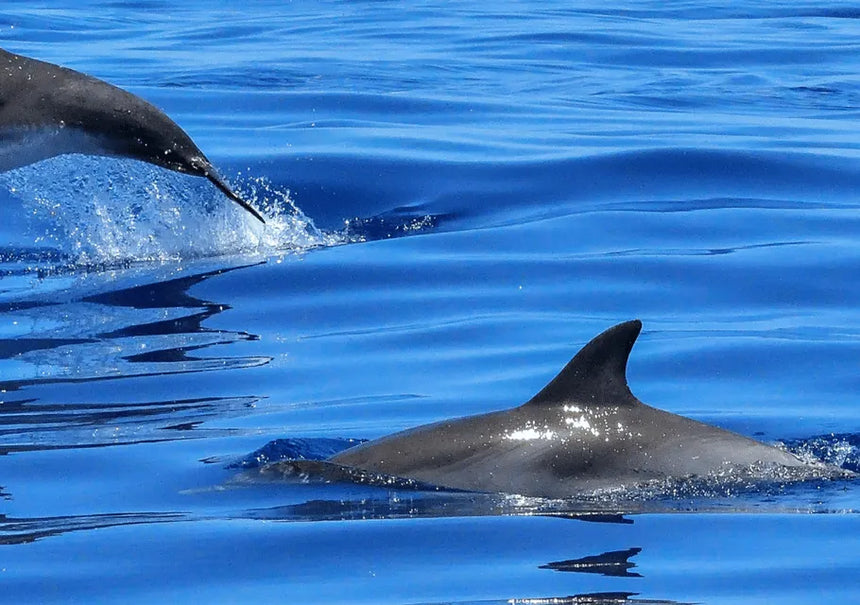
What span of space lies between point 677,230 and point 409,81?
9.15 meters

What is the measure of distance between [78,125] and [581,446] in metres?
5.47

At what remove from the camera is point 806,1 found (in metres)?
34.2

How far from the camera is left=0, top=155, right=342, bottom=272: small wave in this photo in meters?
12.7

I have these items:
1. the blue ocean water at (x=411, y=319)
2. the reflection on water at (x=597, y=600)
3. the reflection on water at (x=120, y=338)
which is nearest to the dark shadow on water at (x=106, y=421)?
the blue ocean water at (x=411, y=319)

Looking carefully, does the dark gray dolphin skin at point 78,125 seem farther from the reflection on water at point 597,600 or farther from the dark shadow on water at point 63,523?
the reflection on water at point 597,600

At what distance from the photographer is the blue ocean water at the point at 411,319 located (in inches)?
243

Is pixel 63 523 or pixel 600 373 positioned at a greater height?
pixel 600 373

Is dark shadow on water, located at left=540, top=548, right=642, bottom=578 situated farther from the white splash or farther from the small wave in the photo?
the small wave

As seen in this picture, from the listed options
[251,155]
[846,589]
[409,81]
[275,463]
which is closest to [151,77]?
[409,81]

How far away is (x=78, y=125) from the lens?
1120cm

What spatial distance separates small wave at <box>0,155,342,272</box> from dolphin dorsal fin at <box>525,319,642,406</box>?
5914 mm

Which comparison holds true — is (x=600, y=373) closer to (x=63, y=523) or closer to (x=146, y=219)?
(x=63, y=523)

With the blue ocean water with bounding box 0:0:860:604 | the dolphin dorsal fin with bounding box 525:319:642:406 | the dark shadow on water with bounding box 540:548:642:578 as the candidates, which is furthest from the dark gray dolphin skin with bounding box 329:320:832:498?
the dark shadow on water with bounding box 540:548:642:578

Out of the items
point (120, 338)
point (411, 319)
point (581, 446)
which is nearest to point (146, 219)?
point (120, 338)
